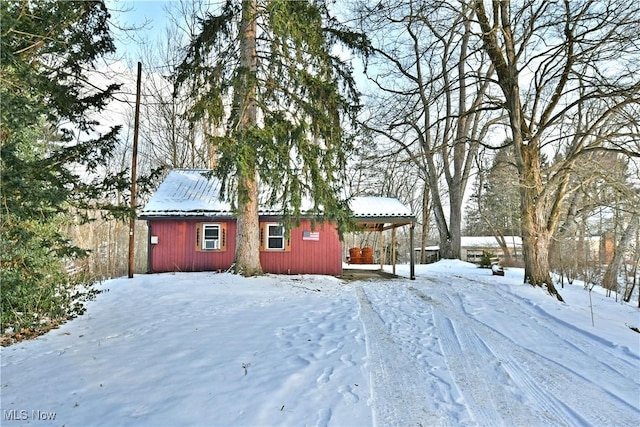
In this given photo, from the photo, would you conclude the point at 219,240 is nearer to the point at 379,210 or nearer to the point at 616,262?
the point at 379,210

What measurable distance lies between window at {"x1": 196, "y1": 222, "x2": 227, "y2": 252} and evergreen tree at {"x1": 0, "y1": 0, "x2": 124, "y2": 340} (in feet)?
19.4

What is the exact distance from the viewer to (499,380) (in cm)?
345

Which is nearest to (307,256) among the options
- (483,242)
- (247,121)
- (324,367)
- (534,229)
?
(247,121)

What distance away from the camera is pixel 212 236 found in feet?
41.5

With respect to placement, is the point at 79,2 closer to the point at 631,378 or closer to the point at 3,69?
the point at 3,69

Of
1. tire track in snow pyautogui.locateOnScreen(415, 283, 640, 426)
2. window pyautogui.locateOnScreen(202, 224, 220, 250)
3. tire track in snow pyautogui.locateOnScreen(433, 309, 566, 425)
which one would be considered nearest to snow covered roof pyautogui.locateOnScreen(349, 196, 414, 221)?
window pyautogui.locateOnScreen(202, 224, 220, 250)

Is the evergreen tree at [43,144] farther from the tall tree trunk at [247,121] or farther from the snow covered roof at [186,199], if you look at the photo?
the snow covered roof at [186,199]

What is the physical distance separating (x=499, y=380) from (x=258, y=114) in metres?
9.35

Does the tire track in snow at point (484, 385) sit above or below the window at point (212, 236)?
below

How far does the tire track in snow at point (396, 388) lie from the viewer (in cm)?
271

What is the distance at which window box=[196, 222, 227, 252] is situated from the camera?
12.6m

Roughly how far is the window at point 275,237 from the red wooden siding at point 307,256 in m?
0.21

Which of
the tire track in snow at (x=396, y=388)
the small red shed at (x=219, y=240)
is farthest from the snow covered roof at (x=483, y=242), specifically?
the tire track in snow at (x=396, y=388)

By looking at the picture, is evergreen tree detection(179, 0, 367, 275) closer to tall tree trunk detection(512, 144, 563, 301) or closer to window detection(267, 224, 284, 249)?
window detection(267, 224, 284, 249)
